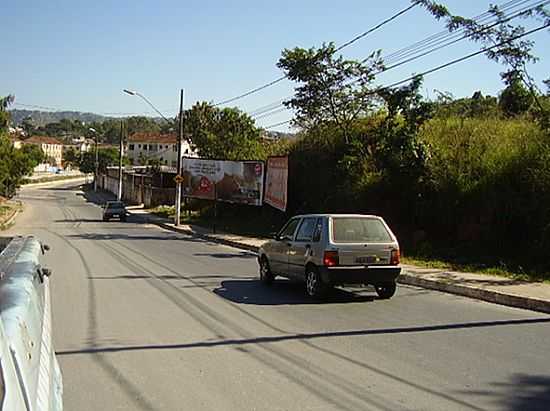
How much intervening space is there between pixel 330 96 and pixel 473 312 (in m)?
21.1

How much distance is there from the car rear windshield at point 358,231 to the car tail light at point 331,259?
0.96 ft

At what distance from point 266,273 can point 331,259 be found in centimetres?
328

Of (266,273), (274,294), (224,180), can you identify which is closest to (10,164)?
(224,180)

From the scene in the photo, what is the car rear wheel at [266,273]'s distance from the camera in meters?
15.8

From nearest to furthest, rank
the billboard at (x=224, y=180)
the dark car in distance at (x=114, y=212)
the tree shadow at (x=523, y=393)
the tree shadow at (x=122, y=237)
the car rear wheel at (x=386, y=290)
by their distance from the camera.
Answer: the tree shadow at (x=523, y=393) → the car rear wheel at (x=386, y=290) → the tree shadow at (x=122, y=237) → the billboard at (x=224, y=180) → the dark car in distance at (x=114, y=212)

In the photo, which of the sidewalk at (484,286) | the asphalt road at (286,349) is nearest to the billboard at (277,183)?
the sidewalk at (484,286)

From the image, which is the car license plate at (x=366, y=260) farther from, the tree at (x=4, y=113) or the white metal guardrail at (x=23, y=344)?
the tree at (x=4, y=113)

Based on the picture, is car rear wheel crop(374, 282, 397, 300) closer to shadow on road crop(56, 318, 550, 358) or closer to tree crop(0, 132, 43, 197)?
shadow on road crop(56, 318, 550, 358)

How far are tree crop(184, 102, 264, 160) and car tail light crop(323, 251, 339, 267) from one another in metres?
38.2

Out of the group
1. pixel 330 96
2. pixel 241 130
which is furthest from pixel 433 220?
pixel 241 130

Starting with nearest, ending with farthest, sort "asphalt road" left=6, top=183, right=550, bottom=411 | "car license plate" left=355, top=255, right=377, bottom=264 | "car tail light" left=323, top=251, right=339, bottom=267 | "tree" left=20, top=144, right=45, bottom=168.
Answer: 1. "asphalt road" left=6, top=183, right=550, bottom=411
2. "car tail light" left=323, top=251, right=339, bottom=267
3. "car license plate" left=355, top=255, right=377, bottom=264
4. "tree" left=20, top=144, right=45, bottom=168

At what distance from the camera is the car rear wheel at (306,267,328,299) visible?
1308cm

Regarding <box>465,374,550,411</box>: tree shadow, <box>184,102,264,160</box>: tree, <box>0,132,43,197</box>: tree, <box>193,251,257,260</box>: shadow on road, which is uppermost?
<box>184,102,264,160</box>: tree

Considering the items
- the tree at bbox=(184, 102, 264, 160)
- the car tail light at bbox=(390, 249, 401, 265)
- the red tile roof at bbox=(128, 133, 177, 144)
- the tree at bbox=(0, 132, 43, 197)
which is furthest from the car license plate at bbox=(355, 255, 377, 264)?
the red tile roof at bbox=(128, 133, 177, 144)
